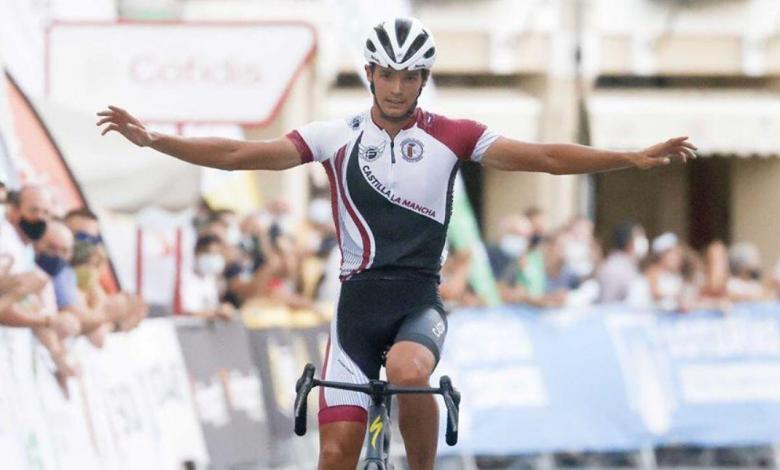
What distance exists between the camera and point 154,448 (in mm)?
13250

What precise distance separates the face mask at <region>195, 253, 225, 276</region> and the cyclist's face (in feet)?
19.9

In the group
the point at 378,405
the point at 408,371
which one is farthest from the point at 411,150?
the point at 378,405

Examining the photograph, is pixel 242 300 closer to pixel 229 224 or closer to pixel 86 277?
pixel 229 224

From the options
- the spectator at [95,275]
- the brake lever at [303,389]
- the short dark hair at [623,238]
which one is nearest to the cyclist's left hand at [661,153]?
the brake lever at [303,389]

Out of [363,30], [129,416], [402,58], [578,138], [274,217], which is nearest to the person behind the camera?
[402,58]

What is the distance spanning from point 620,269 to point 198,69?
547cm

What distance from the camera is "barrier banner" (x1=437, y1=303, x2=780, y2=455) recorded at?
1752 centimetres

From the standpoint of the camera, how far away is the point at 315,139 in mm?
9312

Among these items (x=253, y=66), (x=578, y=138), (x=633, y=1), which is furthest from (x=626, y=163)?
(x=633, y=1)

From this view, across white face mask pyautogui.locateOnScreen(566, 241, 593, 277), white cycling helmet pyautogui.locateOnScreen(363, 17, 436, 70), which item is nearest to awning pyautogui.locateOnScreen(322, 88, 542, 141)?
white face mask pyautogui.locateOnScreen(566, 241, 593, 277)

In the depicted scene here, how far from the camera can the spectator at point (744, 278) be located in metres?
19.8

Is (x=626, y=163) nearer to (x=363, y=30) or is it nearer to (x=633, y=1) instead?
(x=363, y=30)

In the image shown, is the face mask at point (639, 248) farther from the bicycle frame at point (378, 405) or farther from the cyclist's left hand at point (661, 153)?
the bicycle frame at point (378, 405)

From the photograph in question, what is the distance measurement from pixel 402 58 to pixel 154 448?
483 centimetres
